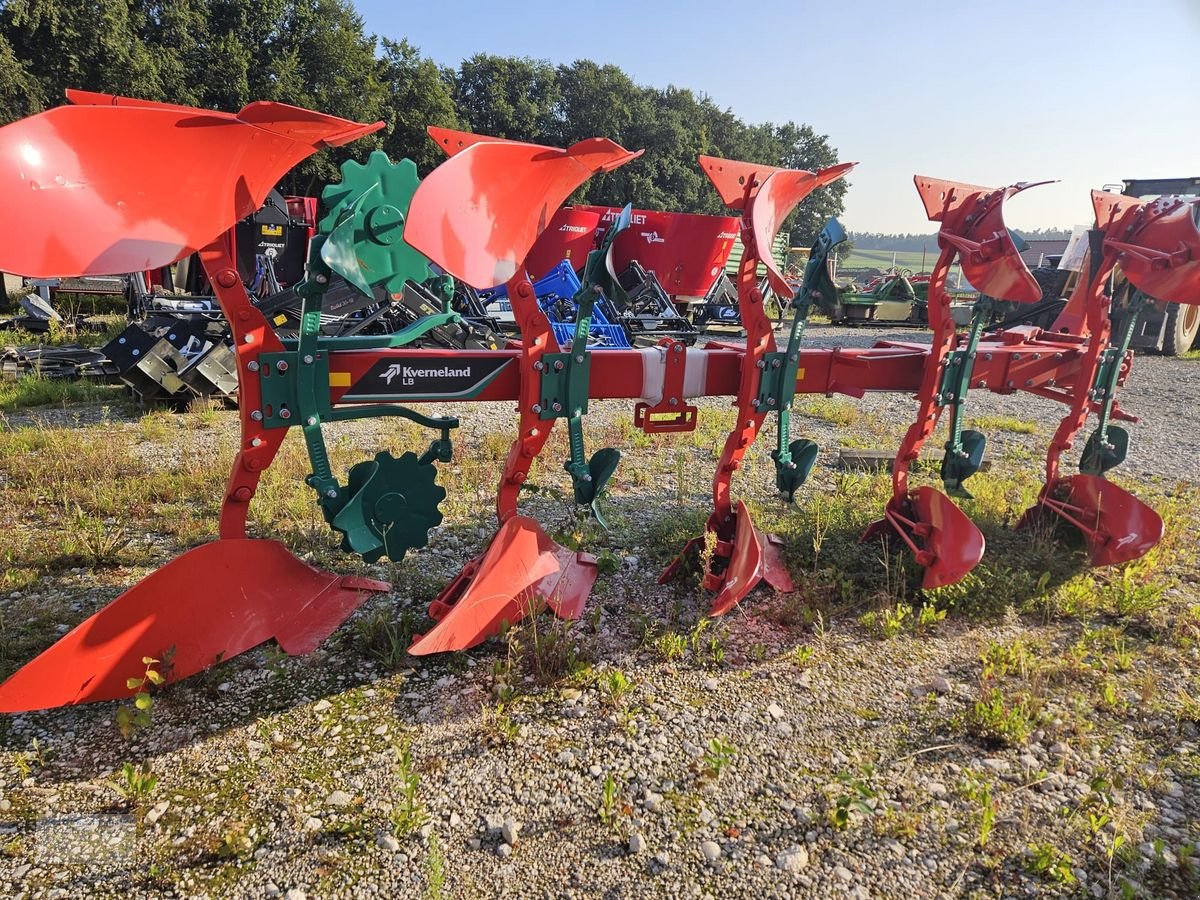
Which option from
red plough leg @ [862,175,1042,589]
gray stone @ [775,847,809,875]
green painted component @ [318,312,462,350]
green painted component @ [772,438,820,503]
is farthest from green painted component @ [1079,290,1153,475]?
green painted component @ [318,312,462,350]

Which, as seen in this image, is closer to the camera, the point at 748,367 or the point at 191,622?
the point at 191,622

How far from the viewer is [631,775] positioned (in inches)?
92.5

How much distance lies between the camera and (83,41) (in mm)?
21328

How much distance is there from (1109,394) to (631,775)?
384 centimetres

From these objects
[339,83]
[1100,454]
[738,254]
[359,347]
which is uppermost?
[339,83]

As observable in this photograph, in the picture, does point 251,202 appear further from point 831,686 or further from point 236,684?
point 831,686

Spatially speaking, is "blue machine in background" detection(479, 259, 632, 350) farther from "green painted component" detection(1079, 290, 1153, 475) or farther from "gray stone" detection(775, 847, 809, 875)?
"gray stone" detection(775, 847, 809, 875)

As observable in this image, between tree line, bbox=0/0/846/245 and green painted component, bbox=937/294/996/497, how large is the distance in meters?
19.3

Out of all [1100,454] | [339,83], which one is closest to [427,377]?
[1100,454]

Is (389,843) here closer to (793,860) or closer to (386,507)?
(793,860)

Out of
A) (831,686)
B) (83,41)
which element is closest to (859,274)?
(83,41)

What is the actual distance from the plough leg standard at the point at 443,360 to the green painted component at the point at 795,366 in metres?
0.01

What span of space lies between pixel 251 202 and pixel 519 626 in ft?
6.30

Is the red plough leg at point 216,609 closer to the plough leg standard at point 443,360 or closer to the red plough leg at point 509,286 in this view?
the plough leg standard at point 443,360
